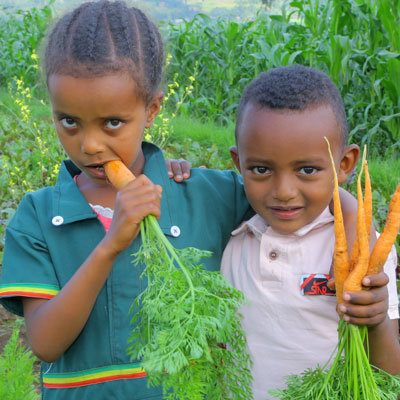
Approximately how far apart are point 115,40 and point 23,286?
0.83 metres

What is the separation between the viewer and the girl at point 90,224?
1.61m

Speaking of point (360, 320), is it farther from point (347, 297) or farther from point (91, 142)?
point (91, 142)

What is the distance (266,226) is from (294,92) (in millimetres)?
480

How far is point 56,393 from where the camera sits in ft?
5.84

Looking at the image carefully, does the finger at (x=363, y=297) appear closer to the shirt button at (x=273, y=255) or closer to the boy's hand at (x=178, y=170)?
the shirt button at (x=273, y=255)

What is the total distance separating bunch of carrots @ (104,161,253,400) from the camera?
1.20m

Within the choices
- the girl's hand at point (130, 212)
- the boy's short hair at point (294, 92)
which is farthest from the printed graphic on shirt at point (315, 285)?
the girl's hand at point (130, 212)

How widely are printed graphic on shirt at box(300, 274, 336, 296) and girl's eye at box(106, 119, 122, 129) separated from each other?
30.3 inches

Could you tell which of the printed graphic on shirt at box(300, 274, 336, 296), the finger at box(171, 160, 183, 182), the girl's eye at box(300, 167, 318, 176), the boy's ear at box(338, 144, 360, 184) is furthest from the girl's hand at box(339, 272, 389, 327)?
the finger at box(171, 160, 183, 182)

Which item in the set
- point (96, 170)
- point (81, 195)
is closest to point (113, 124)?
point (96, 170)

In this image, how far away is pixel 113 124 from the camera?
66.1 inches

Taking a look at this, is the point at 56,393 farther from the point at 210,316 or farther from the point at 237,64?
the point at 237,64

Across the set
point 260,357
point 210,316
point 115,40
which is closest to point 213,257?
point 260,357

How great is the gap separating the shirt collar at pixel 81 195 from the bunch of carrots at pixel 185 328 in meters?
0.35
